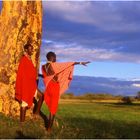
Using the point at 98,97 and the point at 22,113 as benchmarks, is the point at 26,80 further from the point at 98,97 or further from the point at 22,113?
the point at 98,97

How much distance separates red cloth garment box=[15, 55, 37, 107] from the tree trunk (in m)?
1.46

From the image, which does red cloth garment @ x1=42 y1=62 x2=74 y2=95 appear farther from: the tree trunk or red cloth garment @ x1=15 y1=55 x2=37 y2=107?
the tree trunk

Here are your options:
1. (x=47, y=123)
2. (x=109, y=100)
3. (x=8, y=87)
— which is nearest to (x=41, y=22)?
(x=8, y=87)

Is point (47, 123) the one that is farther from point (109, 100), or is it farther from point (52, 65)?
point (109, 100)

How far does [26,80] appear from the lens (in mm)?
15344

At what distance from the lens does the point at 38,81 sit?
53.0ft

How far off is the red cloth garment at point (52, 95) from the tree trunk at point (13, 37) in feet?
6.12

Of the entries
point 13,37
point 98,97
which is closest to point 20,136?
point 13,37

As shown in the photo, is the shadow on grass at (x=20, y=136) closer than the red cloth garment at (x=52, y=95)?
Yes

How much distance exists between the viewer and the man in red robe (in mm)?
15242

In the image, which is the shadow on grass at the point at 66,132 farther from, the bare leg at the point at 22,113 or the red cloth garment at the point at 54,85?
the red cloth garment at the point at 54,85

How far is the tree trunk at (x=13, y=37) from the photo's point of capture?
1697cm

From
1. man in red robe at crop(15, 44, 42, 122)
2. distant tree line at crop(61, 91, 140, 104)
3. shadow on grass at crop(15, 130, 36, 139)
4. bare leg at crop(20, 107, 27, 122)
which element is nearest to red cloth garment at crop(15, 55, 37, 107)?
man in red robe at crop(15, 44, 42, 122)

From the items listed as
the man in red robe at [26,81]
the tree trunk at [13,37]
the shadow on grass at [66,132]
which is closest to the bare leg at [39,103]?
the man in red robe at [26,81]
